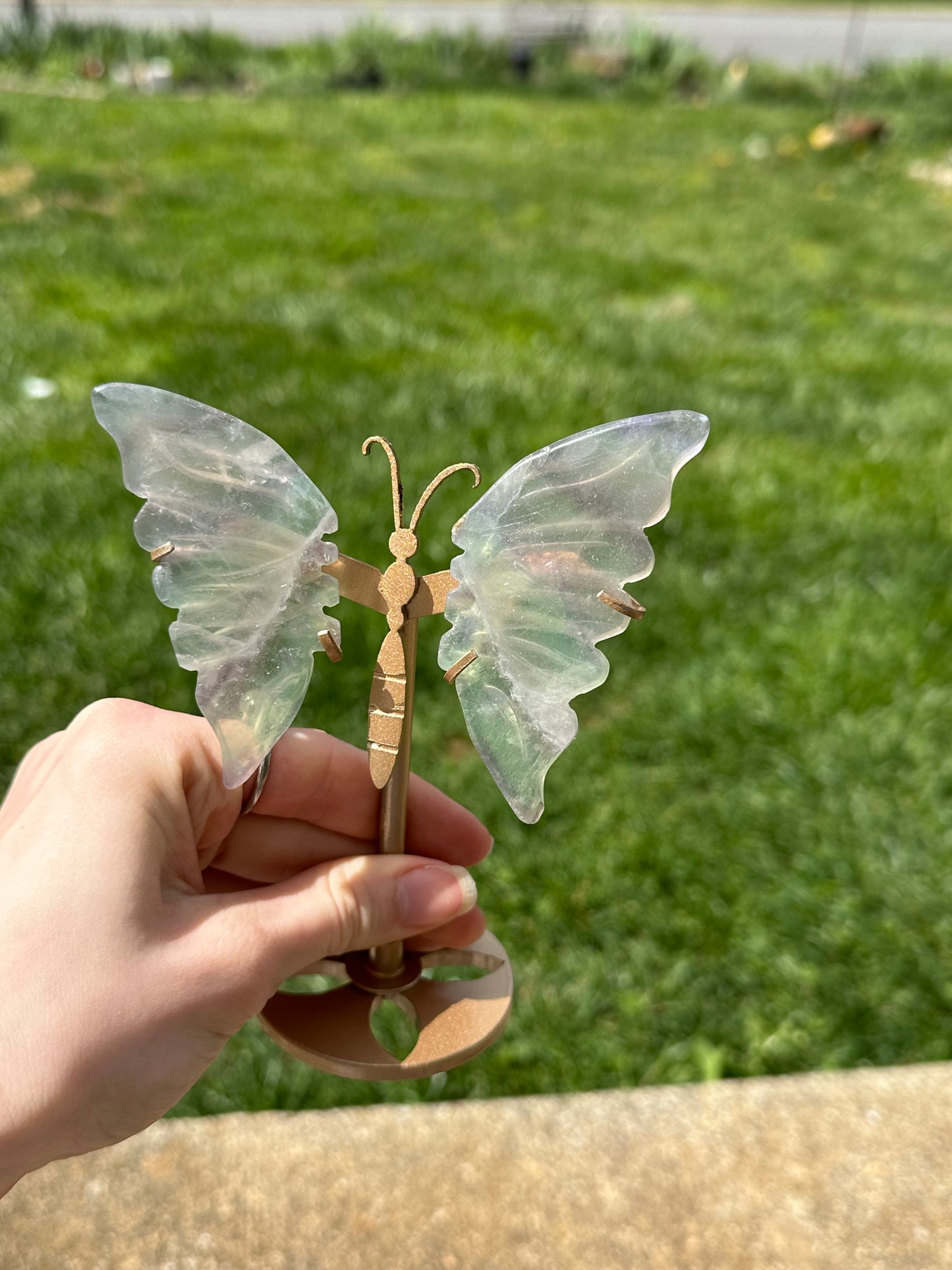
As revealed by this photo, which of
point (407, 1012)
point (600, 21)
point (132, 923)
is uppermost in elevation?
point (600, 21)

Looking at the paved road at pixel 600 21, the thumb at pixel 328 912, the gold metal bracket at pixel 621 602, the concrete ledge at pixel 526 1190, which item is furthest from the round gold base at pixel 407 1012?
the paved road at pixel 600 21

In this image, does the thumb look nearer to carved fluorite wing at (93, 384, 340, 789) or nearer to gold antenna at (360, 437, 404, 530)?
carved fluorite wing at (93, 384, 340, 789)

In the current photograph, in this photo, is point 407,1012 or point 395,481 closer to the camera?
point 395,481

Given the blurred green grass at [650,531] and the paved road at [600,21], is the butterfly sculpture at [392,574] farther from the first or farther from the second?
the paved road at [600,21]

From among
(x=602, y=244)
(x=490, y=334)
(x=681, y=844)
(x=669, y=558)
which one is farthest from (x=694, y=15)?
(x=681, y=844)

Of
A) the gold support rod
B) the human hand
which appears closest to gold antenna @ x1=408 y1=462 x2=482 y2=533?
the gold support rod

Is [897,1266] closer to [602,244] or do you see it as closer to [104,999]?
[104,999]

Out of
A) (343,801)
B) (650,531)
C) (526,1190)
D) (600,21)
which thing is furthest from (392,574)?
(600,21)

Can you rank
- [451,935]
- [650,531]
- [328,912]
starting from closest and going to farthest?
1. [328,912]
2. [451,935]
3. [650,531]

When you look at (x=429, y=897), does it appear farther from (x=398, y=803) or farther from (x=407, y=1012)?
(x=407, y=1012)
